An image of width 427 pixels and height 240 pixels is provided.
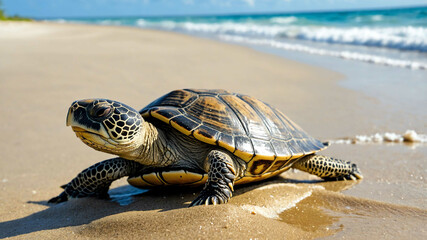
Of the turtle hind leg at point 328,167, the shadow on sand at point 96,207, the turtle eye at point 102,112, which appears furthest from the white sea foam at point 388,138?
the turtle eye at point 102,112

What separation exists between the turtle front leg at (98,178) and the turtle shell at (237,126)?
490 mm

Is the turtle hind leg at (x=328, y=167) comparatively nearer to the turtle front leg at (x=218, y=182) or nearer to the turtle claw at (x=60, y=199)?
the turtle front leg at (x=218, y=182)

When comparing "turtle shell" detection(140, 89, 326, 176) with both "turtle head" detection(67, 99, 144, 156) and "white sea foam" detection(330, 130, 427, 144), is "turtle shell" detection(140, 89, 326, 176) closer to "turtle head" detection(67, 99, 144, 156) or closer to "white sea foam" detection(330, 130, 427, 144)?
"turtle head" detection(67, 99, 144, 156)

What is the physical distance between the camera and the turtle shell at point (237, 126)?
10.5 feet

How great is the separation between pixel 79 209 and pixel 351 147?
3.48 metres

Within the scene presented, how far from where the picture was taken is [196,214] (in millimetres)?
2584

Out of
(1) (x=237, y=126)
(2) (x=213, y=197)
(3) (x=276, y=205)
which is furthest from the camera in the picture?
(1) (x=237, y=126)

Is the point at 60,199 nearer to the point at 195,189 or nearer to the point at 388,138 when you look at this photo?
the point at 195,189

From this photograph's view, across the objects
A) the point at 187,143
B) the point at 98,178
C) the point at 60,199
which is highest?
the point at 187,143

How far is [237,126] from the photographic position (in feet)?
11.0

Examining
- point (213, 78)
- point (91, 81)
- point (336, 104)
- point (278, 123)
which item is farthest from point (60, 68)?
point (278, 123)

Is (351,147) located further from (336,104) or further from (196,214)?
(196,214)

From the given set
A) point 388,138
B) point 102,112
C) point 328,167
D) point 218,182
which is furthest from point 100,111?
point 388,138

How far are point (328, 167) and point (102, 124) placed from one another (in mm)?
2293
